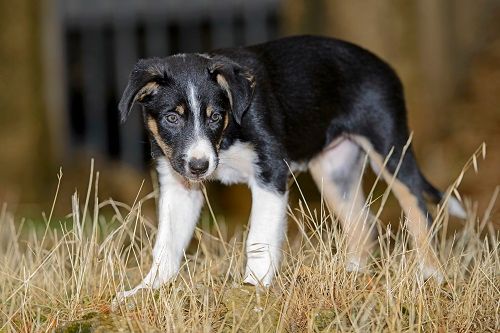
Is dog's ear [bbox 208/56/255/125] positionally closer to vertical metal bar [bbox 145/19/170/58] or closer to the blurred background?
the blurred background

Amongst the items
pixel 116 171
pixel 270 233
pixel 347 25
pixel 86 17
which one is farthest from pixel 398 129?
pixel 86 17

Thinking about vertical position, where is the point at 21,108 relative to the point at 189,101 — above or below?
below

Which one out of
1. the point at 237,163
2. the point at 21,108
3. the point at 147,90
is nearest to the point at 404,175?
the point at 237,163

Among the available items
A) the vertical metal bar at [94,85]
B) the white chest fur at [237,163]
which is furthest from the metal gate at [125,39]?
the white chest fur at [237,163]

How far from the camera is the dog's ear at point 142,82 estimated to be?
629cm

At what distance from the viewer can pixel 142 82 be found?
20.8 ft

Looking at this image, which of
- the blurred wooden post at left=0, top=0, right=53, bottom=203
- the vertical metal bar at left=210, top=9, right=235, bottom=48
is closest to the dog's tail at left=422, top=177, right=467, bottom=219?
the blurred wooden post at left=0, top=0, right=53, bottom=203

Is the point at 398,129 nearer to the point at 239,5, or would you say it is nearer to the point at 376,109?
the point at 376,109

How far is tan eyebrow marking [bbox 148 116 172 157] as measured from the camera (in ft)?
21.3

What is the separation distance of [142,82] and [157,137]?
0.40 m

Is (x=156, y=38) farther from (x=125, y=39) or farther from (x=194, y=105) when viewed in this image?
(x=194, y=105)

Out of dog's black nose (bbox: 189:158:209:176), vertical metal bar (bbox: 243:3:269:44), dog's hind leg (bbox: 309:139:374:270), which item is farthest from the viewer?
vertical metal bar (bbox: 243:3:269:44)

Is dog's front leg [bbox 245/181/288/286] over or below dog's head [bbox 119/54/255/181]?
below

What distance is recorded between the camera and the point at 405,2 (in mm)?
11344
